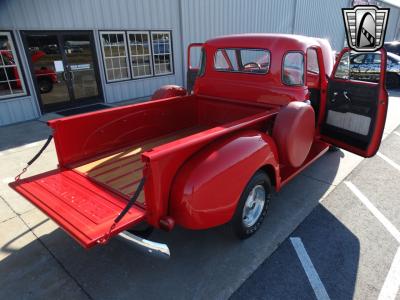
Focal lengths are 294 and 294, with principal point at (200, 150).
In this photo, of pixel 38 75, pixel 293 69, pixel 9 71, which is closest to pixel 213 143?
pixel 293 69

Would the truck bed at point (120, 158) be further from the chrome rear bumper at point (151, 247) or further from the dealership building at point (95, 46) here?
the dealership building at point (95, 46)

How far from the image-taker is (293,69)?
3.91 m

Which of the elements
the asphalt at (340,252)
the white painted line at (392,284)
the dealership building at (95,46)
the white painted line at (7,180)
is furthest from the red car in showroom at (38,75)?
the white painted line at (392,284)

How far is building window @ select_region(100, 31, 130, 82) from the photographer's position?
28.3 ft

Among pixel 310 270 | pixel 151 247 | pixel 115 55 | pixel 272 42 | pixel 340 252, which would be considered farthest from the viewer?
pixel 115 55

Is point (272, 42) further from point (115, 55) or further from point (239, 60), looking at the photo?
point (115, 55)

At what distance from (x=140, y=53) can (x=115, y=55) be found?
916 millimetres

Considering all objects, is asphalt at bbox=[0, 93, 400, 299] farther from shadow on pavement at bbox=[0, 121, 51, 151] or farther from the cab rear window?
shadow on pavement at bbox=[0, 121, 51, 151]

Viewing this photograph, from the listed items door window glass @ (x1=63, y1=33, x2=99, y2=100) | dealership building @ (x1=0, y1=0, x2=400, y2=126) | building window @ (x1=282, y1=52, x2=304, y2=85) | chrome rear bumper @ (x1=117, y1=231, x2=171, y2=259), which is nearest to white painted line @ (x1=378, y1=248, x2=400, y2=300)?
chrome rear bumper @ (x1=117, y1=231, x2=171, y2=259)

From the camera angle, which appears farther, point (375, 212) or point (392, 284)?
point (375, 212)

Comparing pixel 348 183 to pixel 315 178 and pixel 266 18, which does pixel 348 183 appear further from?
pixel 266 18

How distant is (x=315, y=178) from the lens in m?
4.41

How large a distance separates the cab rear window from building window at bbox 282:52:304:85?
1.04 feet

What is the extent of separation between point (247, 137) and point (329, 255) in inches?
56.6
